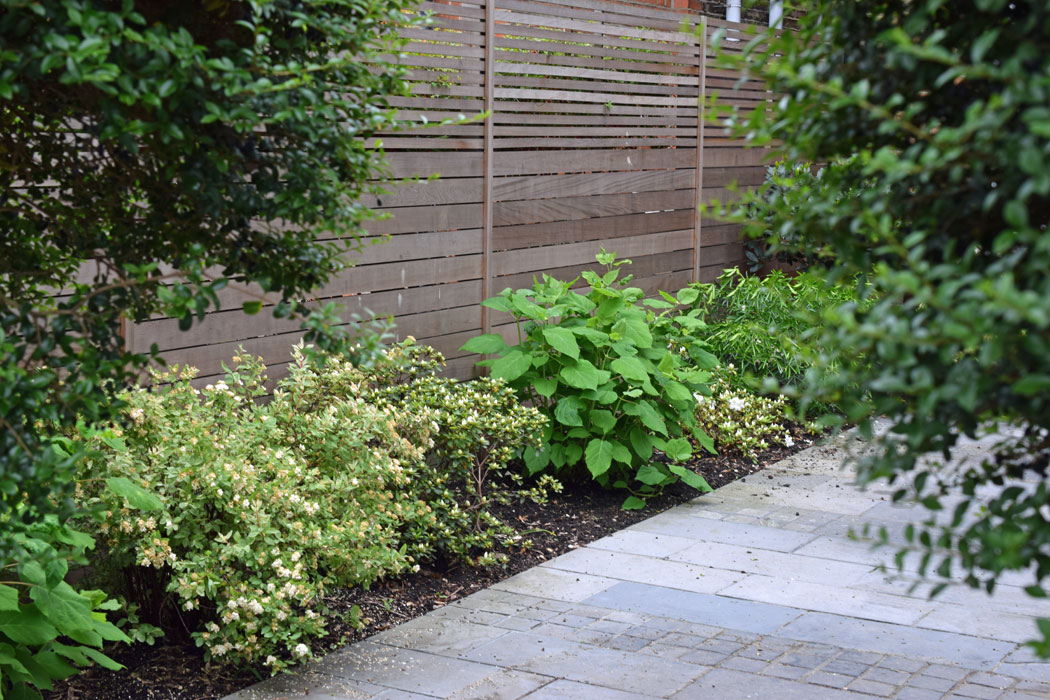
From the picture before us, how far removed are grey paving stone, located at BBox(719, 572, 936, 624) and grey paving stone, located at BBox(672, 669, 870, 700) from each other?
0.80 m

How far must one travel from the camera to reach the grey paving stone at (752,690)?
3.75 meters

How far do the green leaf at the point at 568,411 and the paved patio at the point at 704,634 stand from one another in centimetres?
67

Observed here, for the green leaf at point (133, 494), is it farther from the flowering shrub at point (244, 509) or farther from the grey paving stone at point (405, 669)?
the grey paving stone at point (405, 669)

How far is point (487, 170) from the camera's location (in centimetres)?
661

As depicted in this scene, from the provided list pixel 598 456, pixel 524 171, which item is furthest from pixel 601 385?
pixel 524 171

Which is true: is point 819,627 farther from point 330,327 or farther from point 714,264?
point 714,264

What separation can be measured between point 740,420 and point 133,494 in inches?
181

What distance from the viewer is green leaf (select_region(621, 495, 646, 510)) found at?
6.00m

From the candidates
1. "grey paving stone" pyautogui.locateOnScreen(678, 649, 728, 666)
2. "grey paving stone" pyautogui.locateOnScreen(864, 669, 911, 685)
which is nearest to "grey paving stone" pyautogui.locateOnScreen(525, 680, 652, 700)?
"grey paving stone" pyautogui.locateOnScreen(678, 649, 728, 666)

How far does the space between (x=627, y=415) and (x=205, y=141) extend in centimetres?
435

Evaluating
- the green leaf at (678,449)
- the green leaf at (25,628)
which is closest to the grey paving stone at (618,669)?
the green leaf at (25,628)

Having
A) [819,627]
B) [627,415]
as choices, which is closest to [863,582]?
[819,627]

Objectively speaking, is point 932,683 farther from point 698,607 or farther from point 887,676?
point 698,607

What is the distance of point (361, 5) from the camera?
91.0 inches
